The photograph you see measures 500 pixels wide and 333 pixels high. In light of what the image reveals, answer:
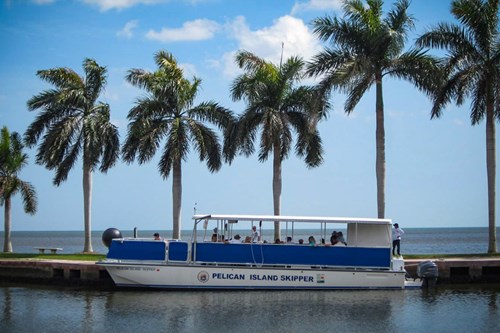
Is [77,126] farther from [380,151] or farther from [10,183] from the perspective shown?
[380,151]

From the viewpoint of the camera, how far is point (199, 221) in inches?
1261

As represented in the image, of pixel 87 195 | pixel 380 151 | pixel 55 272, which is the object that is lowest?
pixel 55 272

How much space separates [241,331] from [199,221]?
9.93m

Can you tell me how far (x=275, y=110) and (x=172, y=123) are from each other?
20.6 ft

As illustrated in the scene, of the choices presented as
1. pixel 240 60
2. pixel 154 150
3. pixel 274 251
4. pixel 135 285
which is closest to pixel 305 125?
pixel 240 60

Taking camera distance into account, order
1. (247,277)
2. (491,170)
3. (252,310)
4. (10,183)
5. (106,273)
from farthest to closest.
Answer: (10,183)
(491,170)
(106,273)
(247,277)
(252,310)

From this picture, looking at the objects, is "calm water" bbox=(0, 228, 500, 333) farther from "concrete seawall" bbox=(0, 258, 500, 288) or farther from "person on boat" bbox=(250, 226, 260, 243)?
"person on boat" bbox=(250, 226, 260, 243)

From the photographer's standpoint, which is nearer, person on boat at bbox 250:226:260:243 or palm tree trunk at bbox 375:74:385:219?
person on boat at bbox 250:226:260:243

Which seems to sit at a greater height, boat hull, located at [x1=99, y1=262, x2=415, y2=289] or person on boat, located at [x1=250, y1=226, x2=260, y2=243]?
person on boat, located at [x1=250, y1=226, x2=260, y2=243]

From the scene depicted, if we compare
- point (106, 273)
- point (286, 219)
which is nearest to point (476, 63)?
point (286, 219)

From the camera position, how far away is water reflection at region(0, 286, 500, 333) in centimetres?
2353

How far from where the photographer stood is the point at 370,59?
37781 mm

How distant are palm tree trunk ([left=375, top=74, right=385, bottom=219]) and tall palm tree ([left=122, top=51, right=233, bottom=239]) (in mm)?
9265

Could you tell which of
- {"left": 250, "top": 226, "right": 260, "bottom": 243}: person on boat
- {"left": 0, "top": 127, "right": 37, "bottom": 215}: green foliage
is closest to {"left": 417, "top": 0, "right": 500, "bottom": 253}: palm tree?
{"left": 250, "top": 226, "right": 260, "bottom": 243}: person on boat
